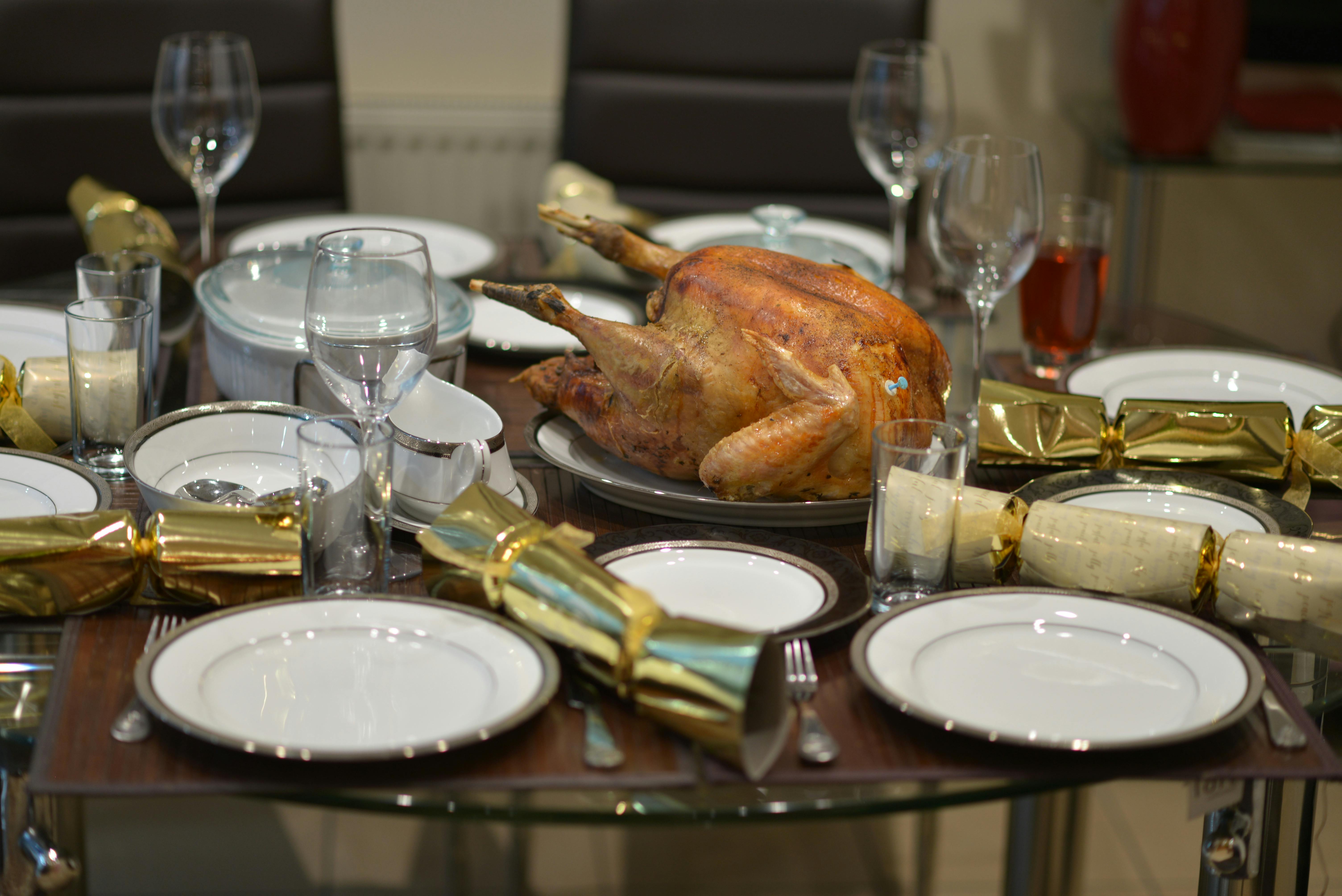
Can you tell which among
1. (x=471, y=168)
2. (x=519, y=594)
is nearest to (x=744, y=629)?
(x=519, y=594)

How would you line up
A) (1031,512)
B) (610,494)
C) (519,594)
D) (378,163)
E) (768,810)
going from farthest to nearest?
(378,163) < (610,494) < (1031,512) < (519,594) < (768,810)

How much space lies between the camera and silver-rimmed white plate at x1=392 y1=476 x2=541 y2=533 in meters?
0.89

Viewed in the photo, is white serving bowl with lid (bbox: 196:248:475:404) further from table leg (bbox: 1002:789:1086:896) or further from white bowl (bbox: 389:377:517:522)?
table leg (bbox: 1002:789:1086:896)

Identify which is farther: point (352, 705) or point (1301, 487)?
point (1301, 487)

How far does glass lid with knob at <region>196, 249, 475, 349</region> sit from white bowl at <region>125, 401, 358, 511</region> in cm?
10

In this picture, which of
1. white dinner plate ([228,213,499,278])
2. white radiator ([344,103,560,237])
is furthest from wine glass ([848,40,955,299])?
white radiator ([344,103,560,237])

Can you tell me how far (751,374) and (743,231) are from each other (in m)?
0.82

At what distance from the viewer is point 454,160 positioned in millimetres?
2924

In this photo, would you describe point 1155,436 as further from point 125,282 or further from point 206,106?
point 206,106

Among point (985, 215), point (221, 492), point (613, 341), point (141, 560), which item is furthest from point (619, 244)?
point (141, 560)

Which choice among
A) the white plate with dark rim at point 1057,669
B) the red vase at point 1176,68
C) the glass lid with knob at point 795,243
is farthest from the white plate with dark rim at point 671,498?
the red vase at point 1176,68

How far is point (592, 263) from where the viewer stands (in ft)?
4.98

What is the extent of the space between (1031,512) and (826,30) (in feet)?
5.28

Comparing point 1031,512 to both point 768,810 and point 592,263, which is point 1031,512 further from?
point 592,263
